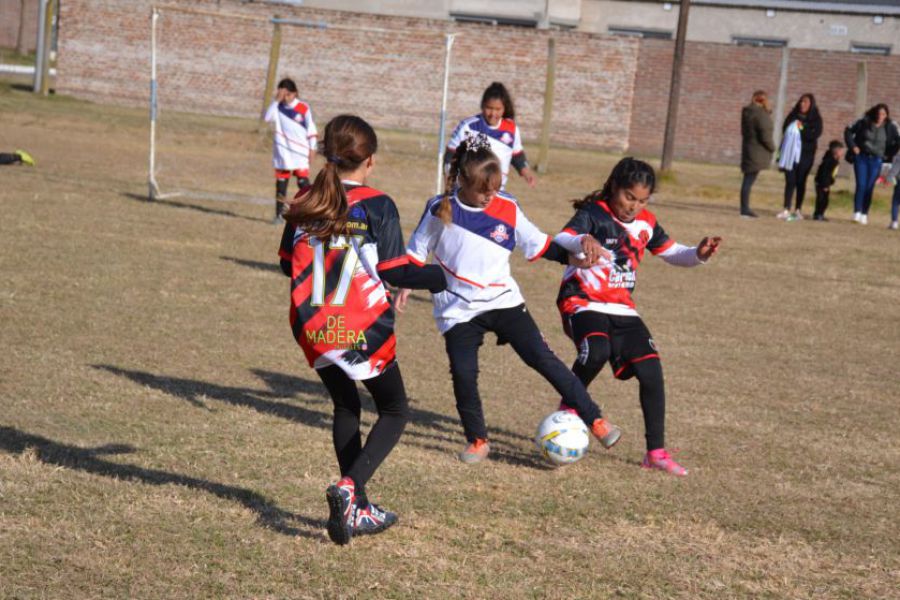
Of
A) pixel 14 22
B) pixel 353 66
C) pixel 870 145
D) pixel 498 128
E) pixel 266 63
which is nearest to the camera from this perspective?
pixel 498 128

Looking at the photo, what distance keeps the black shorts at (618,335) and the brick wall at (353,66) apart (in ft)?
86.1

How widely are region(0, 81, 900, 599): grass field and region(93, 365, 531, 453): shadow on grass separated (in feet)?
0.08

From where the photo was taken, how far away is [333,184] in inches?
178

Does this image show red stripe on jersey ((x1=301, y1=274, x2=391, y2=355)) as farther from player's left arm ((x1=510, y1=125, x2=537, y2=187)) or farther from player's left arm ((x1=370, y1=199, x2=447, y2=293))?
player's left arm ((x1=510, y1=125, x2=537, y2=187))

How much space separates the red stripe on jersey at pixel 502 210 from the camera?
610 centimetres

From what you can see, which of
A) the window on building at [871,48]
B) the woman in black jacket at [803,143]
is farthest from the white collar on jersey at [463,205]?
the window on building at [871,48]

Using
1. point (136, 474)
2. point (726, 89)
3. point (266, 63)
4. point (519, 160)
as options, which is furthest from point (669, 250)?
point (266, 63)

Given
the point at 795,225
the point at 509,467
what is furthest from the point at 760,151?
the point at 509,467

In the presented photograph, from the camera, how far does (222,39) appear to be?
33.2 m

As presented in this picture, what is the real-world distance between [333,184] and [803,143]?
56.2 ft

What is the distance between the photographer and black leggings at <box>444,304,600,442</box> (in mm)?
6152

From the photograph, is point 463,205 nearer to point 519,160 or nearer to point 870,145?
point 519,160

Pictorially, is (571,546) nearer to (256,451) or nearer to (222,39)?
(256,451)

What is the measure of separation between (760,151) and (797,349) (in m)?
10.8
